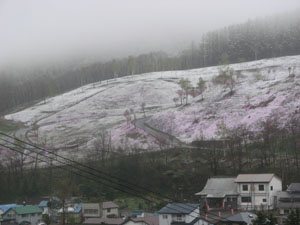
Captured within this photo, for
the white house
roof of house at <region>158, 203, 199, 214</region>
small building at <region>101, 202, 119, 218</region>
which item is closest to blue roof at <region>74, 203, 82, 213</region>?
small building at <region>101, 202, 119, 218</region>

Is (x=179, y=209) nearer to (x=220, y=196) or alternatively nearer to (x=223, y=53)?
(x=220, y=196)

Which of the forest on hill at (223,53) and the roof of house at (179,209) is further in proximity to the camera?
the forest on hill at (223,53)

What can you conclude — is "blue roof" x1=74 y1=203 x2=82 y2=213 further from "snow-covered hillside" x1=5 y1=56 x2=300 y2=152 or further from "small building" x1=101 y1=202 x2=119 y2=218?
"snow-covered hillside" x1=5 y1=56 x2=300 y2=152

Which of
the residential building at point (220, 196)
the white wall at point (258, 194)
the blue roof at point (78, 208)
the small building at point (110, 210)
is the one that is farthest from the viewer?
the blue roof at point (78, 208)

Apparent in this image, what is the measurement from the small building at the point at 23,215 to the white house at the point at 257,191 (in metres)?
18.8

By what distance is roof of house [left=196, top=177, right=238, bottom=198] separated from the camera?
37469 millimetres

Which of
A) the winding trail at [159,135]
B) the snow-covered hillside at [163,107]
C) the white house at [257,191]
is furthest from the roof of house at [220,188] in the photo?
the snow-covered hillside at [163,107]

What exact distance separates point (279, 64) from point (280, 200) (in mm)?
79683

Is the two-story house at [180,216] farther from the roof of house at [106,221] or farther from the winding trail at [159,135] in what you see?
the winding trail at [159,135]

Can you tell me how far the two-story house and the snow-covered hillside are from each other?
105 ft

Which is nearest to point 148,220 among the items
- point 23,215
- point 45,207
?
point 23,215

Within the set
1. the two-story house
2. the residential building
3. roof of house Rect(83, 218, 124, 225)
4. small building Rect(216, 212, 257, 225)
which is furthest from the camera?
the residential building

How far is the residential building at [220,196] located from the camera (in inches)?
1463

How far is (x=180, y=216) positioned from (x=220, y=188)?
954 centimetres
